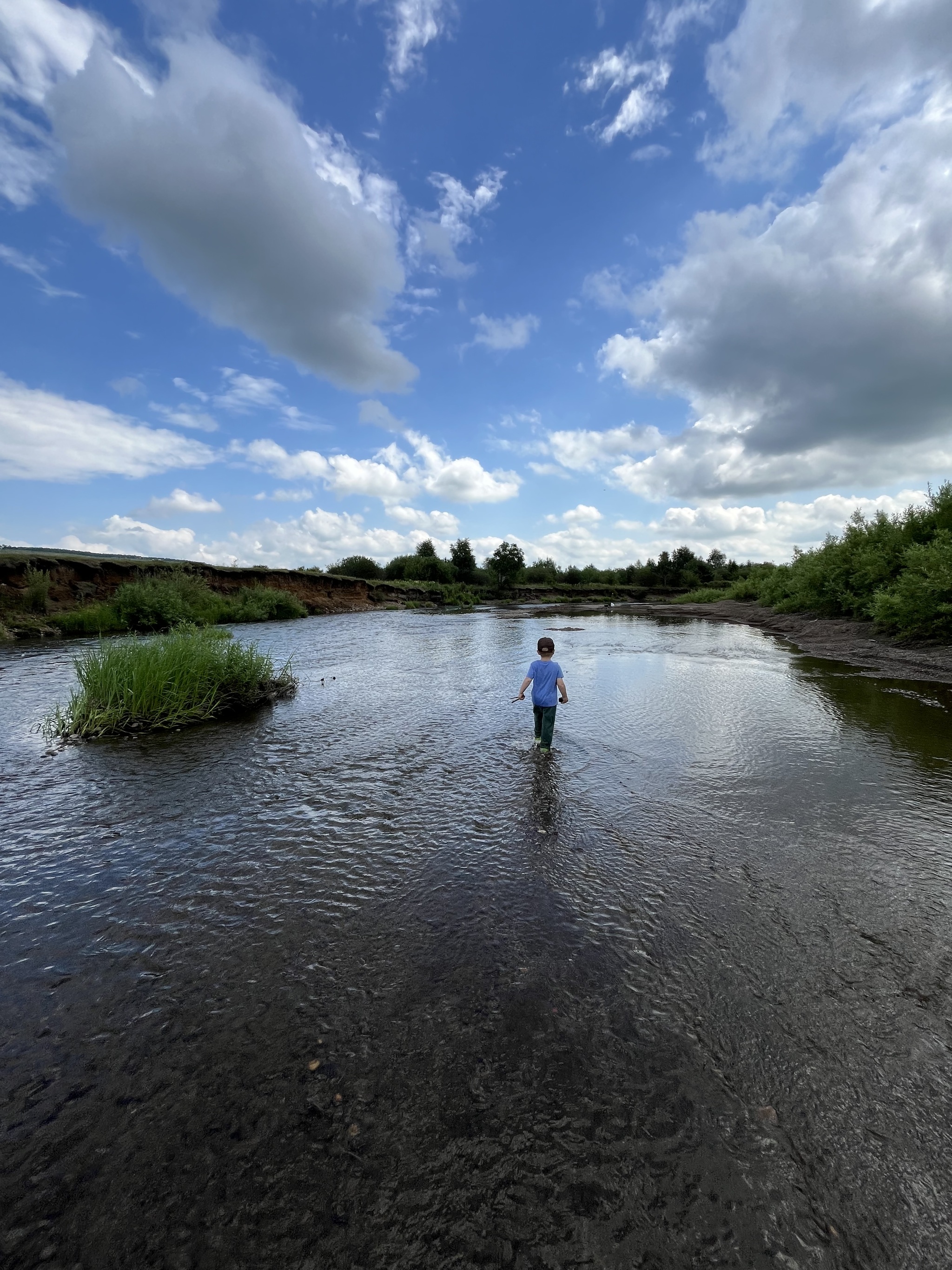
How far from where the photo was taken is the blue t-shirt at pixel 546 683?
727cm

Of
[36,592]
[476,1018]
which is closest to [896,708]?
[476,1018]

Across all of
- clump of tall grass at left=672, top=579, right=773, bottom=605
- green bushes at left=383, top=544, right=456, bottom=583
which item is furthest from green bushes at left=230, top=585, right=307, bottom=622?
green bushes at left=383, top=544, right=456, bottom=583

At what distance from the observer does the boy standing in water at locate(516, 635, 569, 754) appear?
7266mm

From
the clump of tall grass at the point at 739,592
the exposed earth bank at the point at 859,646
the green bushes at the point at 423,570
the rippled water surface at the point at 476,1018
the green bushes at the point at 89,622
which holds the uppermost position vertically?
the green bushes at the point at 423,570

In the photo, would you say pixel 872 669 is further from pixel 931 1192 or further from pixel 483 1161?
pixel 483 1161

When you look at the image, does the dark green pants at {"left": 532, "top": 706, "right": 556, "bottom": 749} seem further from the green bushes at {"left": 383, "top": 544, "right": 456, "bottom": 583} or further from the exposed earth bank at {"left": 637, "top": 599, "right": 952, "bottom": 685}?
the green bushes at {"left": 383, "top": 544, "right": 456, "bottom": 583}

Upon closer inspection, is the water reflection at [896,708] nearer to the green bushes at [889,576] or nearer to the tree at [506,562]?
the green bushes at [889,576]

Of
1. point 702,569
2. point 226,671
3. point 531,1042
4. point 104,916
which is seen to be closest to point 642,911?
point 531,1042

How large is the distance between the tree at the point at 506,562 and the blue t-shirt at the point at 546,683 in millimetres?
89008

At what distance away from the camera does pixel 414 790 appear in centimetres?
623

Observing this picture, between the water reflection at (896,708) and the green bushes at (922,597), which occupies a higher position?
the green bushes at (922,597)

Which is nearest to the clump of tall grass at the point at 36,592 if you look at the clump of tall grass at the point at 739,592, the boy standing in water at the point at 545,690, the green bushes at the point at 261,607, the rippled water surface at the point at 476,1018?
the green bushes at the point at 261,607

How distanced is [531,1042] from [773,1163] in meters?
1.13

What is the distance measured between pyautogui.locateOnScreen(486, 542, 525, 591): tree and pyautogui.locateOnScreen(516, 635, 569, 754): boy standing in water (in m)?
89.0
